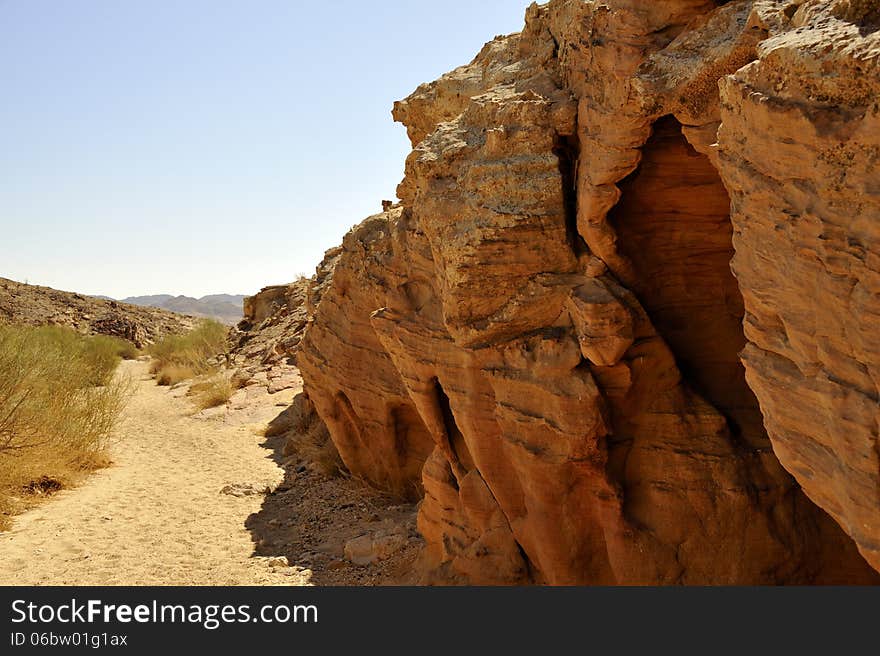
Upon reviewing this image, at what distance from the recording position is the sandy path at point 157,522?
8.27 meters

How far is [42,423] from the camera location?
11727mm

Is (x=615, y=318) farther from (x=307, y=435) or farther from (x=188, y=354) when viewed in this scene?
(x=188, y=354)

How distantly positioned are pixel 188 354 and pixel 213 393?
24.8ft

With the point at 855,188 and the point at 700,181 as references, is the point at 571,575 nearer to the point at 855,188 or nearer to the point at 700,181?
the point at 700,181

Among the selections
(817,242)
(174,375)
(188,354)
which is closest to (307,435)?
(817,242)

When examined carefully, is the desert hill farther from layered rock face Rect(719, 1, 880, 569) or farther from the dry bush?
layered rock face Rect(719, 1, 880, 569)

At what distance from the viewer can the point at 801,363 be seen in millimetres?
3492

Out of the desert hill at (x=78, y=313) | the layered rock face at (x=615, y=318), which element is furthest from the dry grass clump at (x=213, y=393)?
the desert hill at (x=78, y=313)

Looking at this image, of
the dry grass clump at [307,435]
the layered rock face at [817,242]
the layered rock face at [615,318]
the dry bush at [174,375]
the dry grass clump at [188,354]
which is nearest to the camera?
the layered rock face at [817,242]

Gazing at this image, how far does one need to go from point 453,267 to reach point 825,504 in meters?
3.28

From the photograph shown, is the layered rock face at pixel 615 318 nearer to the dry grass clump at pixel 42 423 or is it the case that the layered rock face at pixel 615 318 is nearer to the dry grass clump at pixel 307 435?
the dry grass clump at pixel 307 435

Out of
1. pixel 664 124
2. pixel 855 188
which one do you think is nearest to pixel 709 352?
pixel 664 124

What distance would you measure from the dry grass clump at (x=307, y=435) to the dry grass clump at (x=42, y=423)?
10.3 feet

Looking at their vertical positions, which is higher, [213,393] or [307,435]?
[213,393]
